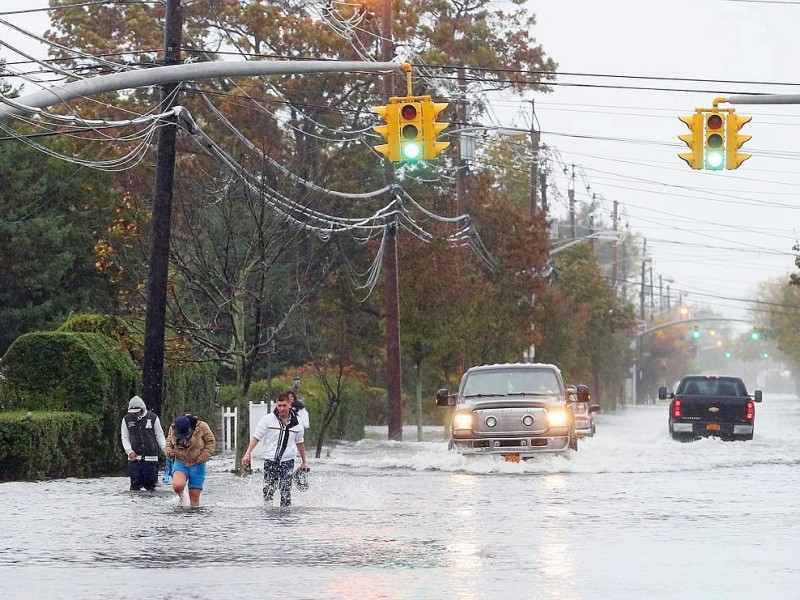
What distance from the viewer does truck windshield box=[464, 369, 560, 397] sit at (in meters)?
30.8

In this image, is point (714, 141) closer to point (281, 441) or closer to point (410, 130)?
point (410, 130)

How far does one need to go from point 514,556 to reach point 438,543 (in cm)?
157

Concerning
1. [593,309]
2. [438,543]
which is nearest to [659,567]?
[438,543]

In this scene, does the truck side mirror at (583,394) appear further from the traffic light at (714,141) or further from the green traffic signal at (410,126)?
the green traffic signal at (410,126)

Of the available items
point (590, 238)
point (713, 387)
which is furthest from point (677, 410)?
point (590, 238)

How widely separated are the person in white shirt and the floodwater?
492 mm

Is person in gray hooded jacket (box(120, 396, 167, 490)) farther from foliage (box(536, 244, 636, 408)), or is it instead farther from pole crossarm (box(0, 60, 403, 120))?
foliage (box(536, 244, 636, 408))

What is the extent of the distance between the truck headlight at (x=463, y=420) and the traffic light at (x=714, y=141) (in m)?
7.33

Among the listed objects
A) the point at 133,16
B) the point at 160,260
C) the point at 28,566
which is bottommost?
the point at 28,566

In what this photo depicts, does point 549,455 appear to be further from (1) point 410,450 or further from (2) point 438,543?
(2) point 438,543

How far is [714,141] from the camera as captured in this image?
2472cm

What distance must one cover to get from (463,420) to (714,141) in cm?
784

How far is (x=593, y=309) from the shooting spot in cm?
8094

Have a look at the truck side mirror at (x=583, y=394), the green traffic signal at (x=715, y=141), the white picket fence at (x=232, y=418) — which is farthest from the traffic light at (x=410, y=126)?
the white picket fence at (x=232, y=418)
